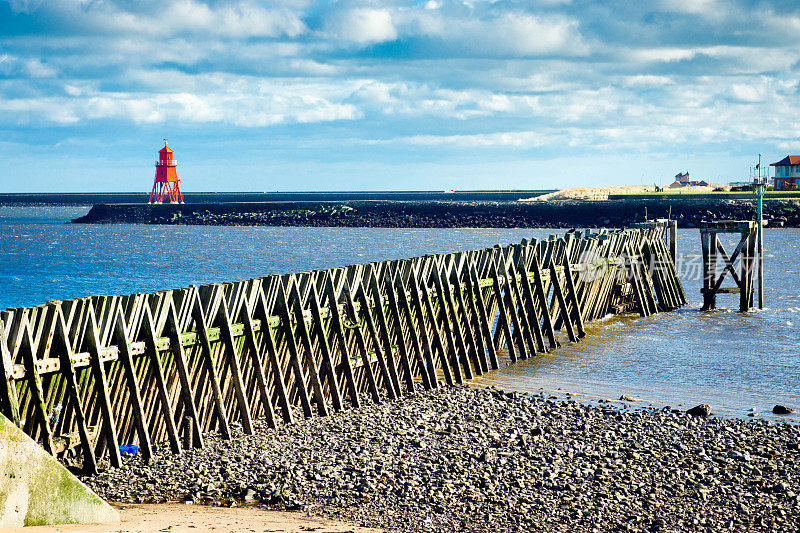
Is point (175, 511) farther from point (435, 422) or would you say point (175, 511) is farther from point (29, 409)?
point (435, 422)

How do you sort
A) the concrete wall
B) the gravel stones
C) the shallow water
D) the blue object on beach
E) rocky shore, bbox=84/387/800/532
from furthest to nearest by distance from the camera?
the shallow water, the gravel stones, the blue object on beach, rocky shore, bbox=84/387/800/532, the concrete wall

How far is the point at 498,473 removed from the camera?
36.1 feet

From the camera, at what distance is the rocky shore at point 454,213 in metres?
96.6

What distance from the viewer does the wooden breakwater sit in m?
10.3

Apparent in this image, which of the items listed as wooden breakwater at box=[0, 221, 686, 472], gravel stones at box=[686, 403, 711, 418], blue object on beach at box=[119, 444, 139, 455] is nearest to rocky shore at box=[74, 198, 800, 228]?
wooden breakwater at box=[0, 221, 686, 472]

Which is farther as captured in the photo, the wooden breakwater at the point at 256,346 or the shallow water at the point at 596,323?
the shallow water at the point at 596,323

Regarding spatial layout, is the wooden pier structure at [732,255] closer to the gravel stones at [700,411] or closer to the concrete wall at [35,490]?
the gravel stones at [700,411]

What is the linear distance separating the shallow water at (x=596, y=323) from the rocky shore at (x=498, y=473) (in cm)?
350

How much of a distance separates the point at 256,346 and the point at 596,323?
625 inches

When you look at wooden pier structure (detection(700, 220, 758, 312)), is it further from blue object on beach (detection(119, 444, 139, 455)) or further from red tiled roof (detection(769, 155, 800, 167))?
red tiled roof (detection(769, 155, 800, 167))

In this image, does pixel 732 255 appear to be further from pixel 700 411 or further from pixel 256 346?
pixel 256 346

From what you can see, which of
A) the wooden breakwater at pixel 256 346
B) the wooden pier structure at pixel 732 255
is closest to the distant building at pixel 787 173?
the wooden pier structure at pixel 732 255

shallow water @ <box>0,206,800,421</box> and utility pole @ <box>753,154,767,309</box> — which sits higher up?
utility pole @ <box>753,154,767,309</box>

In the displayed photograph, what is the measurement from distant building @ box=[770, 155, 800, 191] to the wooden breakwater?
11841 centimetres
